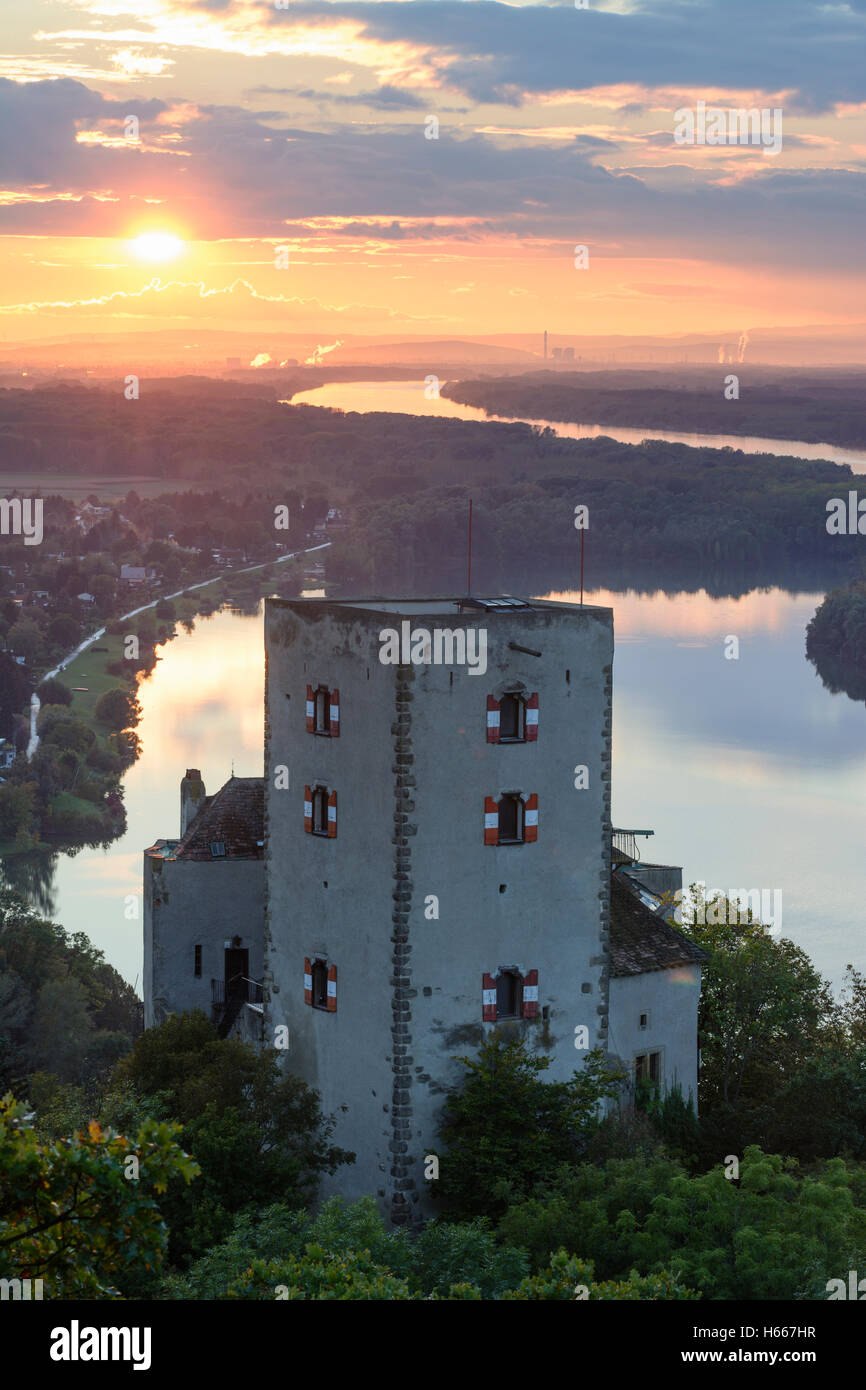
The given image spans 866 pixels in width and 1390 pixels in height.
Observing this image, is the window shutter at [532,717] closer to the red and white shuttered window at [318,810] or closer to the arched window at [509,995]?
the red and white shuttered window at [318,810]

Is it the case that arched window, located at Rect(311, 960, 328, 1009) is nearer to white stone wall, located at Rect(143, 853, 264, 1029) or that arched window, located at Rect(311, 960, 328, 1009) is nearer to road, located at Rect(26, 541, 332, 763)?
white stone wall, located at Rect(143, 853, 264, 1029)

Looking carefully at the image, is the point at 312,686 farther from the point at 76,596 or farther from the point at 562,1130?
the point at 76,596

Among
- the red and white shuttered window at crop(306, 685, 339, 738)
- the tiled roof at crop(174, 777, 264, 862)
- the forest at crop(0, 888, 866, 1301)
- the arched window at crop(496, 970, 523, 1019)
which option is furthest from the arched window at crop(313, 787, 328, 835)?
the tiled roof at crop(174, 777, 264, 862)

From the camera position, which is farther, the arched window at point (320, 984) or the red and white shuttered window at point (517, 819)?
the arched window at point (320, 984)

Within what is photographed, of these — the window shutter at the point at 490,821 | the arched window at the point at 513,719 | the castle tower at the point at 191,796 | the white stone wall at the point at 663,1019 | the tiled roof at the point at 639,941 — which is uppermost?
the castle tower at the point at 191,796

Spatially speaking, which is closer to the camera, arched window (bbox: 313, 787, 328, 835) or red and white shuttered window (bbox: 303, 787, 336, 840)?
red and white shuttered window (bbox: 303, 787, 336, 840)

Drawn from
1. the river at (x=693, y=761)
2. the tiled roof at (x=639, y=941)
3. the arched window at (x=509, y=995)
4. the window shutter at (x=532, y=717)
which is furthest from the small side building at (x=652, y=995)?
the river at (x=693, y=761)
